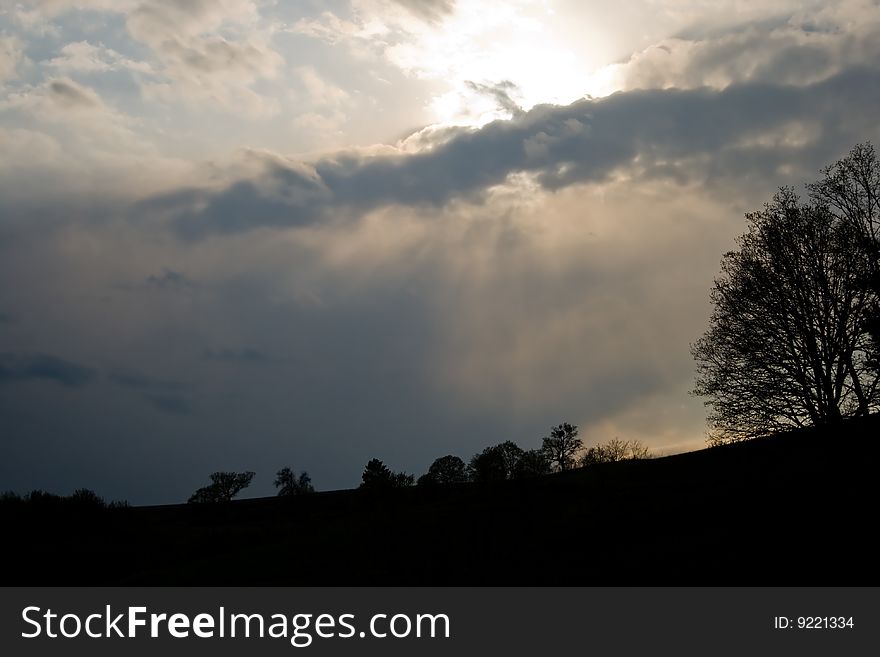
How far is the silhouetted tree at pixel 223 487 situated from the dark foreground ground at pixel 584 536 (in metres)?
83.0

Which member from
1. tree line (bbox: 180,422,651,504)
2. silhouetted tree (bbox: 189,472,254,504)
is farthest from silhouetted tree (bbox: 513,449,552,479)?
silhouetted tree (bbox: 189,472,254,504)

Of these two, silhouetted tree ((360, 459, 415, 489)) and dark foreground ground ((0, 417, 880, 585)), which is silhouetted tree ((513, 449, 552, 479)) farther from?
dark foreground ground ((0, 417, 880, 585))

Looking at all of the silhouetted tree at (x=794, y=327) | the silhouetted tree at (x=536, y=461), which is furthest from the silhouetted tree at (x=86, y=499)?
the silhouetted tree at (x=536, y=461)

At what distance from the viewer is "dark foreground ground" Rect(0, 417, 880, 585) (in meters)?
16.0

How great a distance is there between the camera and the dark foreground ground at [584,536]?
16.0 metres

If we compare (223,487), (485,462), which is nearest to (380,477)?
(485,462)

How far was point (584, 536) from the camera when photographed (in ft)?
69.6

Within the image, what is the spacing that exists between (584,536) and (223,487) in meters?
115

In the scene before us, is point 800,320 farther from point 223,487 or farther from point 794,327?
point 223,487

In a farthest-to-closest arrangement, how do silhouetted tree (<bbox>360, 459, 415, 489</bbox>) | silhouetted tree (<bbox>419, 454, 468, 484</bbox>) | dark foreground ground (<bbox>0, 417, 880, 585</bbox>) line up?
silhouetted tree (<bbox>419, 454, 468, 484</bbox>)
silhouetted tree (<bbox>360, 459, 415, 489</bbox>)
dark foreground ground (<bbox>0, 417, 880, 585</bbox>)

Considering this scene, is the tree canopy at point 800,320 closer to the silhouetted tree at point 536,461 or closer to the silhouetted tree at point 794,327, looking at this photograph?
the silhouetted tree at point 794,327

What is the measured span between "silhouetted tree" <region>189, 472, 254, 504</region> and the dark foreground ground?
8302 centimetres

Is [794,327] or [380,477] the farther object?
[380,477]

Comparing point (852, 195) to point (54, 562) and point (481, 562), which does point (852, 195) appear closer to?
point (481, 562)
